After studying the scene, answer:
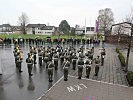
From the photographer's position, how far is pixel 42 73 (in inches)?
601

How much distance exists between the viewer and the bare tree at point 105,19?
208 ft

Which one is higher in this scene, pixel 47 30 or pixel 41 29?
pixel 41 29

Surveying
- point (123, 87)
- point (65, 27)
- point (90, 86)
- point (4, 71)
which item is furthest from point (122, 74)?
point (65, 27)

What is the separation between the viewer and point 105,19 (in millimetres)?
63938

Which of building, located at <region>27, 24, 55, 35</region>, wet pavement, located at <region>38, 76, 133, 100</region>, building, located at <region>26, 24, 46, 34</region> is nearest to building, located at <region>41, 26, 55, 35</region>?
building, located at <region>27, 24, 55, 35</region>

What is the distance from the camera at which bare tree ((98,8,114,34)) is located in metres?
63.4

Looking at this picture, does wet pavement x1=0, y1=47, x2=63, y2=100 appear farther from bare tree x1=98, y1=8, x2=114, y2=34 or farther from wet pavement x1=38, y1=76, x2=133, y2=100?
bare tree x1=98, y1=8, x2=114, y2=34

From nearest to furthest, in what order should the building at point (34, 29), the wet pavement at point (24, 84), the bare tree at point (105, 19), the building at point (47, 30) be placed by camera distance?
the wet pavement at point (24, 84) < the bare tree at point (105, 19) < the building at point (47, 30) < the building at point (34, 29)

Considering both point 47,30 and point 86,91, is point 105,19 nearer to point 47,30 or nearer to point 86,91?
point 47,30

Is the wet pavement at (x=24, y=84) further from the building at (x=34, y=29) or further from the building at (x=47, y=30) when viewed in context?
the building at (x=34, y=29)

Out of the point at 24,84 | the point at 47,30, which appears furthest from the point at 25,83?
the point at 47,30

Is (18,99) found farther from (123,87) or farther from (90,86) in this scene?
(123,87)

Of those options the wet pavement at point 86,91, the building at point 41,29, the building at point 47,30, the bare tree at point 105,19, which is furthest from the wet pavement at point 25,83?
the building at point 47,30

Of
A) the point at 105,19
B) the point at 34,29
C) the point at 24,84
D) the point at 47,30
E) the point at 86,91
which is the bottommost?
the point at 86,91
